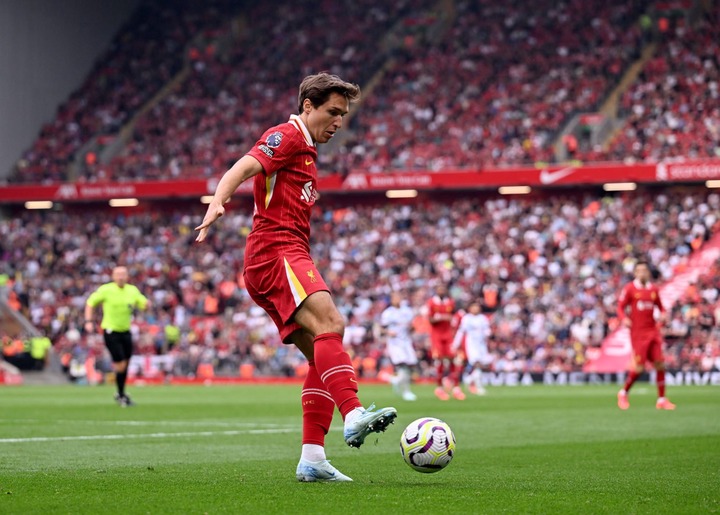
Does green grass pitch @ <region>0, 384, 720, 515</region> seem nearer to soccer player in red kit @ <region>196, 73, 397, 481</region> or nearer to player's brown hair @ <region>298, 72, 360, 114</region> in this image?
soccer player in red kit @ <region>196, 73, 397, 481</region>

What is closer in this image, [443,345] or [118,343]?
[118,343]

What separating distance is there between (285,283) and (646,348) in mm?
13255

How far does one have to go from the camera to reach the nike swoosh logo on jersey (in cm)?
4088

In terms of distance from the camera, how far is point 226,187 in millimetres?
6695

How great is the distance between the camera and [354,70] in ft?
166

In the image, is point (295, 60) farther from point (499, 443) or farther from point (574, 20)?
point (499, 443)

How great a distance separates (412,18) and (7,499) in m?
47.5

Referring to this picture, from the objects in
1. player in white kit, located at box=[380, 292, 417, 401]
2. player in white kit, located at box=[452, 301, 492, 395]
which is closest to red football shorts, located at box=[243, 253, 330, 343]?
player in white kit, located at box=[380, 292, 417, 401]

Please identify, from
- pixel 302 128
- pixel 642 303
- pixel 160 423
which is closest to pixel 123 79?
pixel 642 303

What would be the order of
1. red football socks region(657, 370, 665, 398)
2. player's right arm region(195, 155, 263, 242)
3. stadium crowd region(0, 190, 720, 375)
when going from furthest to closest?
stadium crowd region(0, 190, 720, 375), red football socks region(657, 370, 665, 398), player's right arm region(195, 155, 263, 242)

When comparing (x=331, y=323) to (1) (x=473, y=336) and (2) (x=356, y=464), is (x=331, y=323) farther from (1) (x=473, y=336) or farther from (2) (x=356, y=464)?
(1) (x=473, y=336)

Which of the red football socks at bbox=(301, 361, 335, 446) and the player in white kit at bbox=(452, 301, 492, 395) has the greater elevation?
the player in white kit at bbox=(452, 301, 492, 395)

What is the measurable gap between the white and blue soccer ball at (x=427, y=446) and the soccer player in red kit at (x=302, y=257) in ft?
1.76

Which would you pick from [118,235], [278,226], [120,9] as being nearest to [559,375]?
[118,235]
